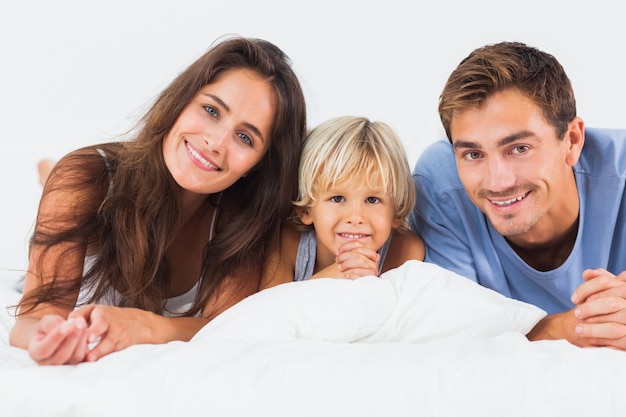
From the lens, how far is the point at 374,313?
1.75m

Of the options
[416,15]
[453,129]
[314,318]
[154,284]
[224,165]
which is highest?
[416,15]

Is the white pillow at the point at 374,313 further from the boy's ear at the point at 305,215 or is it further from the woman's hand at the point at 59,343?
the boy's ear at the point at 305,215

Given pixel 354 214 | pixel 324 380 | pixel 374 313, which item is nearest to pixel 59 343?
pixel 324 380

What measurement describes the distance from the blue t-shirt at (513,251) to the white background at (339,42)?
1201mm

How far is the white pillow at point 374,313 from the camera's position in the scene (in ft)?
5.57

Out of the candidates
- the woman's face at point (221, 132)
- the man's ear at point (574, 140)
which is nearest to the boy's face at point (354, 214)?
the woman's face at point (221, 132)

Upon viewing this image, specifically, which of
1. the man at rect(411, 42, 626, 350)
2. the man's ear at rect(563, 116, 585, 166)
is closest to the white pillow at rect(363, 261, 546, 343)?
the man at rect(411, 42, 626, 350)

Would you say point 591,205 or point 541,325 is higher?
point 591,205

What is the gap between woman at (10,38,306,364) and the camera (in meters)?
2.08

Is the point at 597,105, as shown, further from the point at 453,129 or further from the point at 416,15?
the point at 453,129

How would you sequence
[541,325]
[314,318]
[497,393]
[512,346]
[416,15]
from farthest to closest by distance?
[416,15] → [541,325] → [314,318] → [512,346] → [497,393]

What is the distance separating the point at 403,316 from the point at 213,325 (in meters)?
0.42

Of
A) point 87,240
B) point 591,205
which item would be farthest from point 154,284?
point 591,205

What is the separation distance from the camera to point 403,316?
5.82ft
